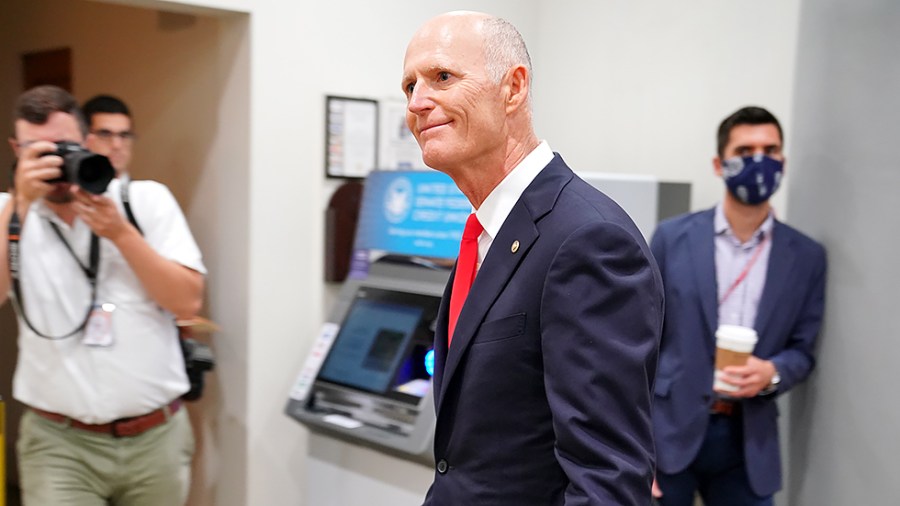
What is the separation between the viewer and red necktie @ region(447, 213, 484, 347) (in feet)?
4.99

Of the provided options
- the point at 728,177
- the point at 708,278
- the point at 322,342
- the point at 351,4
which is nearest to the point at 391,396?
the point at 322,342

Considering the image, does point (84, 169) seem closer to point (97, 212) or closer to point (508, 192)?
point (97, 212)

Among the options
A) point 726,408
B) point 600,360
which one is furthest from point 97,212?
point 726,408

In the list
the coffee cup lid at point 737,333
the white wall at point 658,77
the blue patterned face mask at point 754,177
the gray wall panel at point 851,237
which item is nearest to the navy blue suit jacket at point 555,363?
the coffee cup lid at point 737,333

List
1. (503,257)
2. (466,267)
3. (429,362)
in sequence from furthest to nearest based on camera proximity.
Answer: (429,362), (466,267), (503,257)

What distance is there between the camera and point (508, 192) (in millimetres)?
1462

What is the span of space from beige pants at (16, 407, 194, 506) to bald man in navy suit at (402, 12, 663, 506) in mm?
1472

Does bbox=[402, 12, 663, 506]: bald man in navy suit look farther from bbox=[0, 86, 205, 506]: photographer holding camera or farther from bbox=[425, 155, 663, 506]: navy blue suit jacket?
bbox=[0, 86, 205, 506]: photographer holding camera

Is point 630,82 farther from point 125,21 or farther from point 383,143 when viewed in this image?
point 125,21

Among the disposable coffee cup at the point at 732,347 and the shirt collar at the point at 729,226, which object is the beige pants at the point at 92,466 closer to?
the disposable coffee cup at the point at 732,347

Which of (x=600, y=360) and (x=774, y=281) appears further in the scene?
(x=774, y=281)

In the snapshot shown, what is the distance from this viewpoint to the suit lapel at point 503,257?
4.53 feet

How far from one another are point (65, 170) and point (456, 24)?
4.85ft

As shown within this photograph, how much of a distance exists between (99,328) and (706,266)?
5.98 ft
